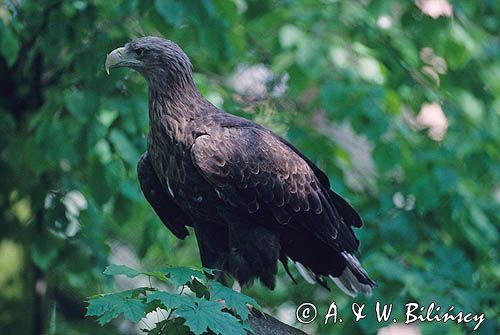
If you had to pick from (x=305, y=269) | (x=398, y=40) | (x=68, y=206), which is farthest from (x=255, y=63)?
(x=305, y=269)

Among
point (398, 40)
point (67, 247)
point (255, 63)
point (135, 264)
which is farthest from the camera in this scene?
point (135, 264)

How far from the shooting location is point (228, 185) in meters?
4.59

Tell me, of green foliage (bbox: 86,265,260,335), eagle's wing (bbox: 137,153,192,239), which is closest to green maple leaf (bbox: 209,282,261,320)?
green foliage (bbox: 86,265,260,335)

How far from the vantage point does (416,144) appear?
297 inches

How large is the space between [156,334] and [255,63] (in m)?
4.74

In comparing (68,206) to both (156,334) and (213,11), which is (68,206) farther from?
(156,334)

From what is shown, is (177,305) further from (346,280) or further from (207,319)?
(346,280)

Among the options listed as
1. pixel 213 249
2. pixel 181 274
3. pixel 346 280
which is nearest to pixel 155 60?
pixel 213 249

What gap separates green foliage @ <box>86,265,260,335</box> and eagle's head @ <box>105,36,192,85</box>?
111 cm

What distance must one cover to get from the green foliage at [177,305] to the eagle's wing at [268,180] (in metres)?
0.73

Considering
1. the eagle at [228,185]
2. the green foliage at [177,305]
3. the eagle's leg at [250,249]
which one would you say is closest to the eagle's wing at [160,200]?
the eagle at [228,185]

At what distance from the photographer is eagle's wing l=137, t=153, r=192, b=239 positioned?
15.8 feet

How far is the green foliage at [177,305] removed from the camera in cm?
364

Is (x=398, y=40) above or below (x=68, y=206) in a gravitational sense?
above
